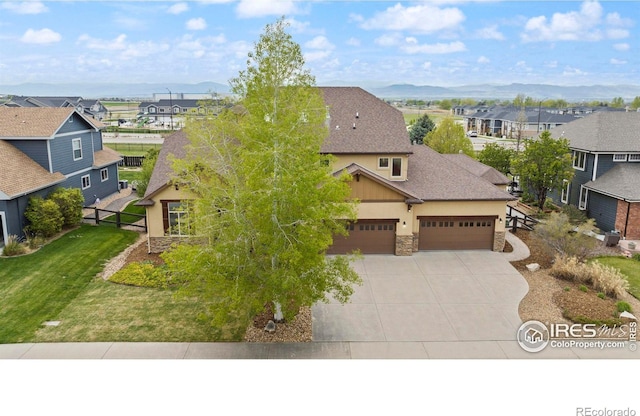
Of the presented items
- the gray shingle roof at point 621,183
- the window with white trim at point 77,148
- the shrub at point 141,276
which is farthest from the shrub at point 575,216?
the window with white trim at point 77,148

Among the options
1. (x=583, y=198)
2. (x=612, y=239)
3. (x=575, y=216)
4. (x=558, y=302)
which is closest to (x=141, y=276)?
(x=558, y=302)

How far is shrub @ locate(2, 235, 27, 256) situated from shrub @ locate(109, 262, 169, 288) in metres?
5.14

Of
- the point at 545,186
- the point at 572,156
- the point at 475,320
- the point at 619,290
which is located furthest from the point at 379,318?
the point at 572,156

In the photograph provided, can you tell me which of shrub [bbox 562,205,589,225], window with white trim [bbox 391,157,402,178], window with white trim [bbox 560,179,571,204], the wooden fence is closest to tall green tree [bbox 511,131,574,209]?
window with white trim [bbox 560,179,571,204]

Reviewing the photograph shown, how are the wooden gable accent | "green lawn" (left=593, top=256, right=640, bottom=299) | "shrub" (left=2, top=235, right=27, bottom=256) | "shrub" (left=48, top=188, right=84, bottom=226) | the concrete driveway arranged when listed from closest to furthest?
the concrete driveway
"green lawn" (left=593, top=256, right=640, bottom=299)
"shrub" (left=2, top=235, right=27, bottom=256)
the wooden gable accent
"shrub" (left=48, top=188, right=84, bottom=226)

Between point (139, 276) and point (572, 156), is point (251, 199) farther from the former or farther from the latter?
point (572, 156)

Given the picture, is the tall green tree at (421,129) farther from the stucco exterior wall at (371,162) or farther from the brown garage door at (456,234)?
the brown garage door at (456,234)

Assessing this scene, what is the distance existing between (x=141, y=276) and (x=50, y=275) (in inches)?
140

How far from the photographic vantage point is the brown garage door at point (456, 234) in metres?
22.2

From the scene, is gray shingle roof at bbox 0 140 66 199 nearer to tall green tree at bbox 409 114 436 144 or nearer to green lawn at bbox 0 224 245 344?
green lawn at bbox 0 224 245 344

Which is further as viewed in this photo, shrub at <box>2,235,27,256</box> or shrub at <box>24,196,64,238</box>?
shrub at <box>24,196,64,238</box>

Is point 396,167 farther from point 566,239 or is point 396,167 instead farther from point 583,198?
point 583,198

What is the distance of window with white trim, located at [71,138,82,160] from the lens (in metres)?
28.0

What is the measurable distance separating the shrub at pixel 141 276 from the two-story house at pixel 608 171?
2327 cm
